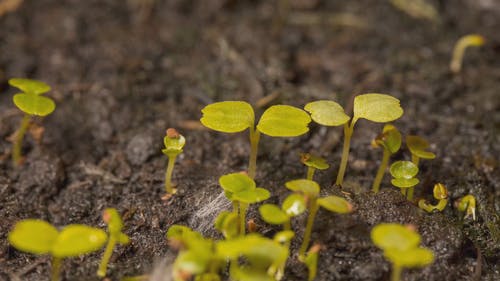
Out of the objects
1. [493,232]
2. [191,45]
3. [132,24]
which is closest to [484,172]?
[493,232]

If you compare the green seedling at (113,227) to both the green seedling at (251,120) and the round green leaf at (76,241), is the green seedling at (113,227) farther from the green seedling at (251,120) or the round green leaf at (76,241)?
the green seedling at (251,120)

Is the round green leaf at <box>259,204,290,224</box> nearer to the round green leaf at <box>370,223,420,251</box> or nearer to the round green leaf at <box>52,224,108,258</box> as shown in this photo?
the round green leaf at <box>370,223,420,251</box>

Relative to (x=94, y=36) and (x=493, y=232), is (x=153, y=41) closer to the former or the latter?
(x=94, y=36)

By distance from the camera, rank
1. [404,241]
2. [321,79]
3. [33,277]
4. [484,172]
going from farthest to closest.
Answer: [321,79] < [484,172] < [33,277] < [404,241]

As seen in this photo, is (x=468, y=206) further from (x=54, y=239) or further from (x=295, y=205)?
(x=54, y=239)

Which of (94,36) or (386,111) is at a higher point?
(94,36)

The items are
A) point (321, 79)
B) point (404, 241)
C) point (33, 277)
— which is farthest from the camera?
point (321, 79)

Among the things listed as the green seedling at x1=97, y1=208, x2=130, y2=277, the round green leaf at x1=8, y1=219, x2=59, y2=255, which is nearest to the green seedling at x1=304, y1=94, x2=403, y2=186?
the green seedling at x1=97, y1=208, x2=130, y2=277

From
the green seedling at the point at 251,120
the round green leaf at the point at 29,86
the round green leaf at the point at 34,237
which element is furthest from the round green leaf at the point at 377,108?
→ the round green leaf at the point at 29,86
